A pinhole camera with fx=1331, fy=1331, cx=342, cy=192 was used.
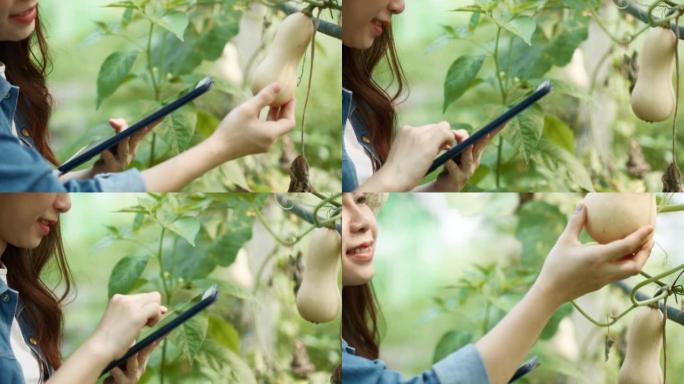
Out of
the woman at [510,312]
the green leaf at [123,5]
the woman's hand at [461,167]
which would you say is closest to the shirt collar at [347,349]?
the woman at [510,312]

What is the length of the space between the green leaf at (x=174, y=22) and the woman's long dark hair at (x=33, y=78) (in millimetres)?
216

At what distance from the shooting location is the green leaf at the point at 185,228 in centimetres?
257

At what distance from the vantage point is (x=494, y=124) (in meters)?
2.57

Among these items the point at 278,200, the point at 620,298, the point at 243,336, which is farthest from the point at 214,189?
the point at 620,298

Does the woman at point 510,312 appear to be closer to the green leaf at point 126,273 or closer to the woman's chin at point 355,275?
the woman's chin at point 355,275

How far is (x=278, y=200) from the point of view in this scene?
259 centimetres

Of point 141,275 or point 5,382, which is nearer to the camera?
point 5,382

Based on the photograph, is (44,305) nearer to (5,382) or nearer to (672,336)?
(5,382)

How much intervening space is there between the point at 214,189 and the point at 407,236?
15.2 inches

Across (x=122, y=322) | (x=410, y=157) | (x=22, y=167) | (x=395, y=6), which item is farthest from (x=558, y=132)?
(x=22, y=167)

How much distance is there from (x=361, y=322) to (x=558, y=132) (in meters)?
0.54

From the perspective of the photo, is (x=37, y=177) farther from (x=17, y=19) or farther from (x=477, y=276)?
(x=477, y=276)

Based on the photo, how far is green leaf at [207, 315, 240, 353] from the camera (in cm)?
258

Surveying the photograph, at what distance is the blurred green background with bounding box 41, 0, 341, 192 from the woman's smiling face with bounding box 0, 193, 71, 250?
93mm
